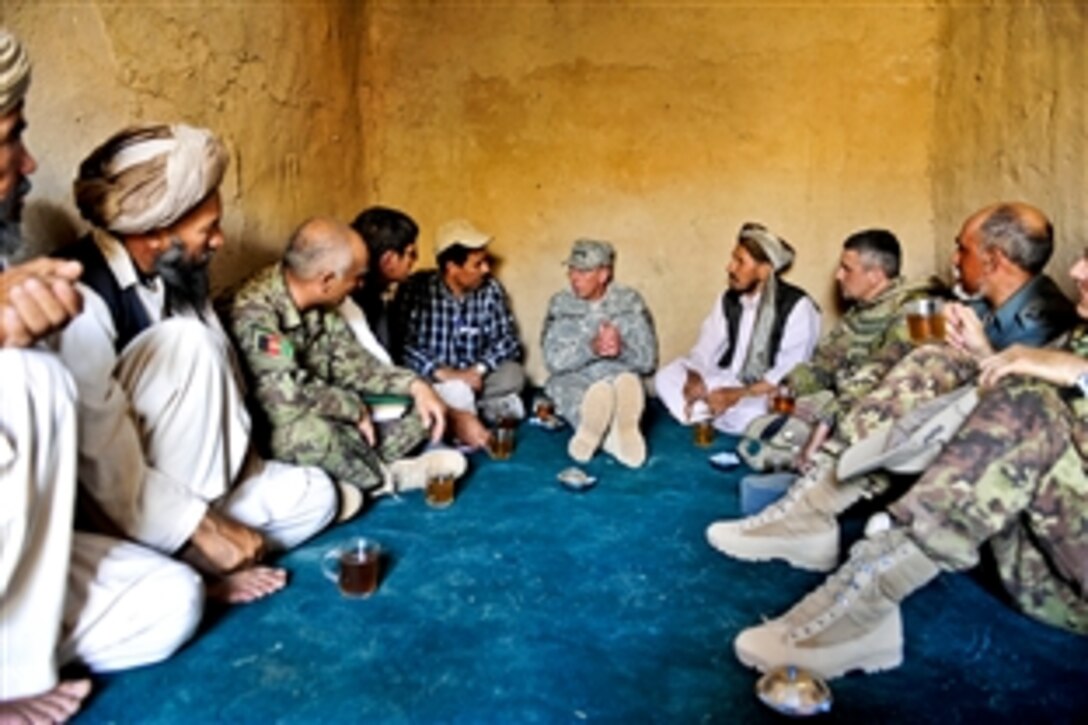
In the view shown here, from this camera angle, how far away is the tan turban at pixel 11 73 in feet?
6.21

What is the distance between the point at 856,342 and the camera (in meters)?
3.73

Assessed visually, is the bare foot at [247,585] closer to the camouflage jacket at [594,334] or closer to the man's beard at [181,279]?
the man's beard at [181,279]

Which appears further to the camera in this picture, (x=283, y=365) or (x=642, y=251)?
(x=642, y=251)

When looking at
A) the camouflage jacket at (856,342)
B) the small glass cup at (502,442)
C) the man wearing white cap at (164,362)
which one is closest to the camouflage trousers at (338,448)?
the man wearing white cap at (164,362)

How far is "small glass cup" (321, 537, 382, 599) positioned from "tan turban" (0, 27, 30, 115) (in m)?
1.38

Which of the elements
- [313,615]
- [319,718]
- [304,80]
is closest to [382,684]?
[319,718]

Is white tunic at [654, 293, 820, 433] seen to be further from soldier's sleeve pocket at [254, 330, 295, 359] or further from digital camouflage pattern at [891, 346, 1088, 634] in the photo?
soldier's sleeve pocket at [254, 330, 295, 359]

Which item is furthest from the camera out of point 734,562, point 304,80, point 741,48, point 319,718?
point 741,48

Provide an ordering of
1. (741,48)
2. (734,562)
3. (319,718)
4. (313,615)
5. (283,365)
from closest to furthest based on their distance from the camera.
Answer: (319,718), (313,615), (734,562), (283,365), (741,48)

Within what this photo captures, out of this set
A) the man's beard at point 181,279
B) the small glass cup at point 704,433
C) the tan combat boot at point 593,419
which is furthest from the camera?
the small glass cup at point 704,433

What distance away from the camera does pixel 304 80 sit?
4.18m

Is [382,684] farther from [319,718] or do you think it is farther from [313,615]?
[313,615]

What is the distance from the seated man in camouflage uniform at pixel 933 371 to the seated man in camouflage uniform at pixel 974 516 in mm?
470

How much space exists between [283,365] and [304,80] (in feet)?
6.28
